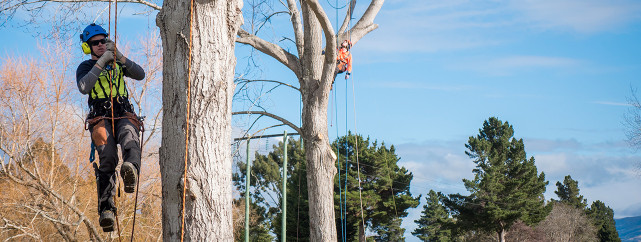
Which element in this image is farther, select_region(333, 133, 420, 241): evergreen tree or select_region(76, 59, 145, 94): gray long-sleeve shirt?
select_region(333, 133, 420, 241): evergreen tree

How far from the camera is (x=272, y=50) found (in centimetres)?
1118

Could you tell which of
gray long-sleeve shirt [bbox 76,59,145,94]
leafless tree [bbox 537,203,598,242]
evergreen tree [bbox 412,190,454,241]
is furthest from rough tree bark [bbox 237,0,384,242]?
evergreen tree [bbox 412,190,454,241]

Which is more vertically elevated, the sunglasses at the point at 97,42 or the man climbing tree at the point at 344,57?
the man climbing tree at the point at 344,57

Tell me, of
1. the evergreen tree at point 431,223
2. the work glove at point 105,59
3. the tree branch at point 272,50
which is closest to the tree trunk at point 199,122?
the work glove at point 105,59

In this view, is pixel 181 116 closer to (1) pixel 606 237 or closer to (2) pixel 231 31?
(2) pixel 231 31

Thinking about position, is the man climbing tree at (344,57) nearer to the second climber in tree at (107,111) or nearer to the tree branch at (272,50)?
the tree branch at (272,50)

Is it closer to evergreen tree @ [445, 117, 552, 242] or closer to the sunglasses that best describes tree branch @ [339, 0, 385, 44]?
the sunglasses

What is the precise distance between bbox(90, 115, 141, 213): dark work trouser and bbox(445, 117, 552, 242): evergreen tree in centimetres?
3927

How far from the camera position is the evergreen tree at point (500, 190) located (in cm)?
4278

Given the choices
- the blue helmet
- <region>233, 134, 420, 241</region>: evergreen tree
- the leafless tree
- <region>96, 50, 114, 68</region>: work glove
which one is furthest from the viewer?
the leafless tree

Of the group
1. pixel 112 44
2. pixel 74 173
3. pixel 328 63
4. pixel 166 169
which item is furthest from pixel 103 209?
pixel 74 173

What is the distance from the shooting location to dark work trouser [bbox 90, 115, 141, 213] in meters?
5.04

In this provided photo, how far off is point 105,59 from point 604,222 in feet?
195

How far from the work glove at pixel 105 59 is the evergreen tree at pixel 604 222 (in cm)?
5769
